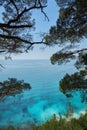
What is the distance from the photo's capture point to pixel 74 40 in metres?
8.16

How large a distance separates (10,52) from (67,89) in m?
1.87

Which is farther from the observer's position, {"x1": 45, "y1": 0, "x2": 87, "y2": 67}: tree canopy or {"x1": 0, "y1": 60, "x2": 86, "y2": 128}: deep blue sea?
{"x1": 0, "y1": 60, "x2": 86, "y2": 128}: deep blue sea

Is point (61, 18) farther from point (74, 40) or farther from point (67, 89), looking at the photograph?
point (67, 89)

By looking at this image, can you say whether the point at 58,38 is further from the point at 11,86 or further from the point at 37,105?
the point at 37,105

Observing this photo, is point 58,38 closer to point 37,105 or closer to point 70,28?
point 70,28

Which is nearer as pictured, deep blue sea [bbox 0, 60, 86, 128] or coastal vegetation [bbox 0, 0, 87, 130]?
coastal vegetation [bbox 0, 0, 87, 130]

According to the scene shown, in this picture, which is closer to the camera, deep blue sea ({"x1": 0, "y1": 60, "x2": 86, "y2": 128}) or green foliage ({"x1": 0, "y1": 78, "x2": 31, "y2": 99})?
green foliage ({"x1": 0, "y1": 78, "x2": 31, "y2": 99})

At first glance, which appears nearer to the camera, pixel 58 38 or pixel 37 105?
pixel 58 38

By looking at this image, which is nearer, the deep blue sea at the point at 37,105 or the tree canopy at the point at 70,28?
the tree canopy at the point at 70,28

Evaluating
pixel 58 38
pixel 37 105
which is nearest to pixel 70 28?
pixel 58 38

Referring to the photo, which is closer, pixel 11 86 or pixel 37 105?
pixel 11 86

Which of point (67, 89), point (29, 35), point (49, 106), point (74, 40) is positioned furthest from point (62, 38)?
point (49, 106)

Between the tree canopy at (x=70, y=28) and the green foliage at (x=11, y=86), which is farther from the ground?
the tree canopy at (x=70, y=28)

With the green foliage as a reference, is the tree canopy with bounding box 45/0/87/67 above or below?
above
